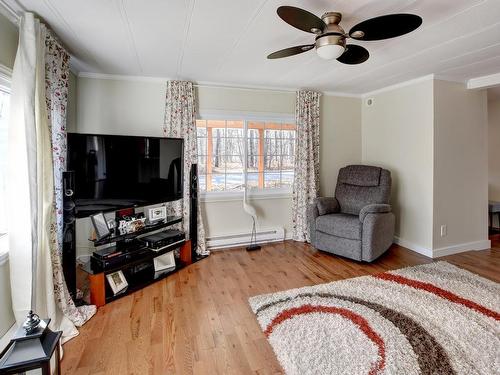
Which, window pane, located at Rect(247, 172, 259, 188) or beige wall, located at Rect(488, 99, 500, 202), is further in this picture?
beige wall, located at Rect(488, 99, 500, 202)

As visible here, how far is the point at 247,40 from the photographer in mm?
2404

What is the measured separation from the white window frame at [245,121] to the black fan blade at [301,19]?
2207mm

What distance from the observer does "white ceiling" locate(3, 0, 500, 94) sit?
1869mm

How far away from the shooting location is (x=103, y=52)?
2666 millimetres

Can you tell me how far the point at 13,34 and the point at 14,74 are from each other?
0.38 metres

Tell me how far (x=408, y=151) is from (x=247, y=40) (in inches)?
106

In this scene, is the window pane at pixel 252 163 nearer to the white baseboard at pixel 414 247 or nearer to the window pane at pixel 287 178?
the window pane at pixel 287 178

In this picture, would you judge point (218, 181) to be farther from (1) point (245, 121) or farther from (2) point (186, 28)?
(2) point (186, 28)

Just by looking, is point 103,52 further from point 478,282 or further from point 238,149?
point 478,282

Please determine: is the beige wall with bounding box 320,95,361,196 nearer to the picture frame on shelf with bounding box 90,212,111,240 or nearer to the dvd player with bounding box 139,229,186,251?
the dvd player with bounding box 139,229,186,251

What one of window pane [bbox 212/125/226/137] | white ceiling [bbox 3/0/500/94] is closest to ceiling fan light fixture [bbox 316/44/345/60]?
white ceiling [bbox 3/0/500/94]

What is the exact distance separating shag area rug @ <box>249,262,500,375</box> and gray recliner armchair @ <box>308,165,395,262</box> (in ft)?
1.75

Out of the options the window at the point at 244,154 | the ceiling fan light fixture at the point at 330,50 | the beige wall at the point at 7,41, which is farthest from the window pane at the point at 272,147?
the beige wall at the point at 7,41

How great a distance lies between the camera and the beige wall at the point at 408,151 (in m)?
3.54
